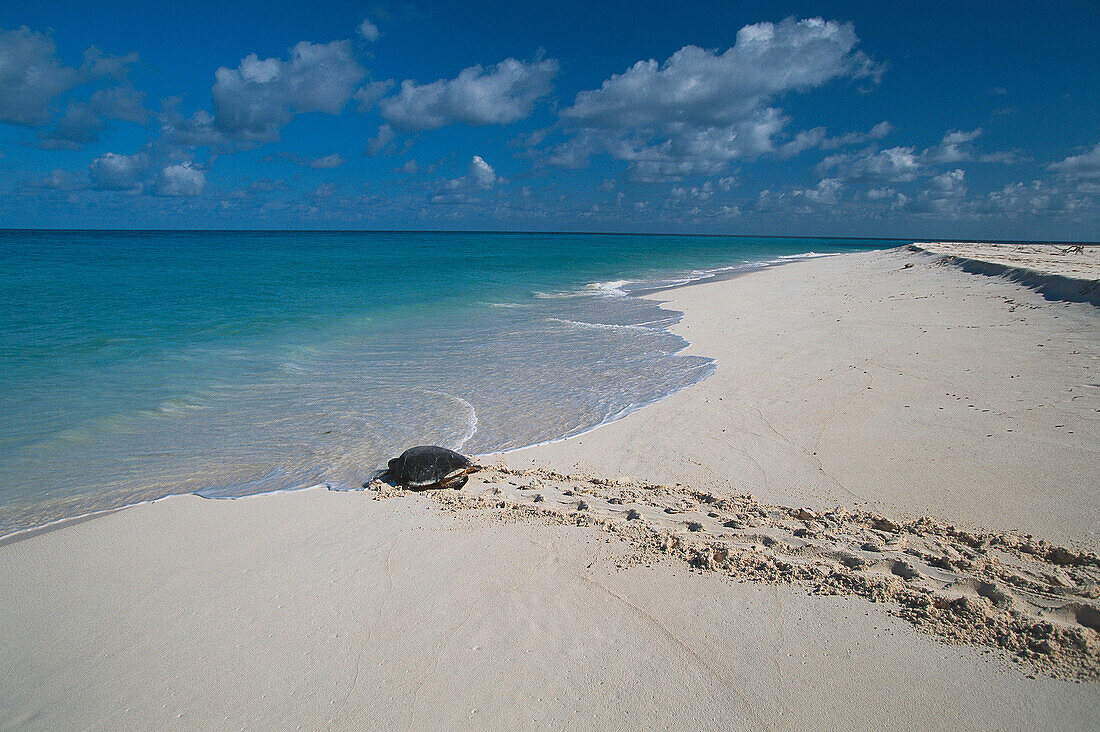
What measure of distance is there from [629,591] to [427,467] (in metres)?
2.70

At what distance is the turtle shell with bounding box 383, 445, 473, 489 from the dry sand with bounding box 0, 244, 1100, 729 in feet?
0.76

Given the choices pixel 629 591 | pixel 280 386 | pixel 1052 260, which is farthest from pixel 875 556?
pixel 1052 260

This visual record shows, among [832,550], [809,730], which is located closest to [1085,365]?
[832,550]

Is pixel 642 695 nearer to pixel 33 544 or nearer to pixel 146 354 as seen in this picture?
pixel 33 544

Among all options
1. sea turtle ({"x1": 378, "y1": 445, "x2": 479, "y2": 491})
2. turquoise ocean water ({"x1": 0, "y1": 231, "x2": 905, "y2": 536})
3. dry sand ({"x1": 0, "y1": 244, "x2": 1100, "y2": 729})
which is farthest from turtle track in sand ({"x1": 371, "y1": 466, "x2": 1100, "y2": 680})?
turquoise ocean water ({"x1": 0, "y1": 231, "x2": 905, "y2": 536})

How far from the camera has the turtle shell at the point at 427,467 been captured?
17.9ft

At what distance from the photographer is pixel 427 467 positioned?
5.50 metres

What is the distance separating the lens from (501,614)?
3.48 metres

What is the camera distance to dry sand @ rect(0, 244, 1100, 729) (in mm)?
2807

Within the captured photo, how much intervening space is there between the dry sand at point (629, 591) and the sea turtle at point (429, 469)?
0.22 meters

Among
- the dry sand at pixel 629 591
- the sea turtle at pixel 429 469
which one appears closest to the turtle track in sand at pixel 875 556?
the dry sand at pixel 629 591

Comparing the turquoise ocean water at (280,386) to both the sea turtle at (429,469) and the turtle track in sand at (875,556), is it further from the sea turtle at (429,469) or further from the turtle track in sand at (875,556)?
the turtle track in sand at (875,556)

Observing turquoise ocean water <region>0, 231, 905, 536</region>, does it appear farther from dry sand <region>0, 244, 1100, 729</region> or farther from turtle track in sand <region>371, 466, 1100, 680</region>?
turtle track in sand <region>371, 466, 1100, 680</region>

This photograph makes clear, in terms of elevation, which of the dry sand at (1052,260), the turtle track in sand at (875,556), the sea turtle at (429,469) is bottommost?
the sea turtle at (429,469)
